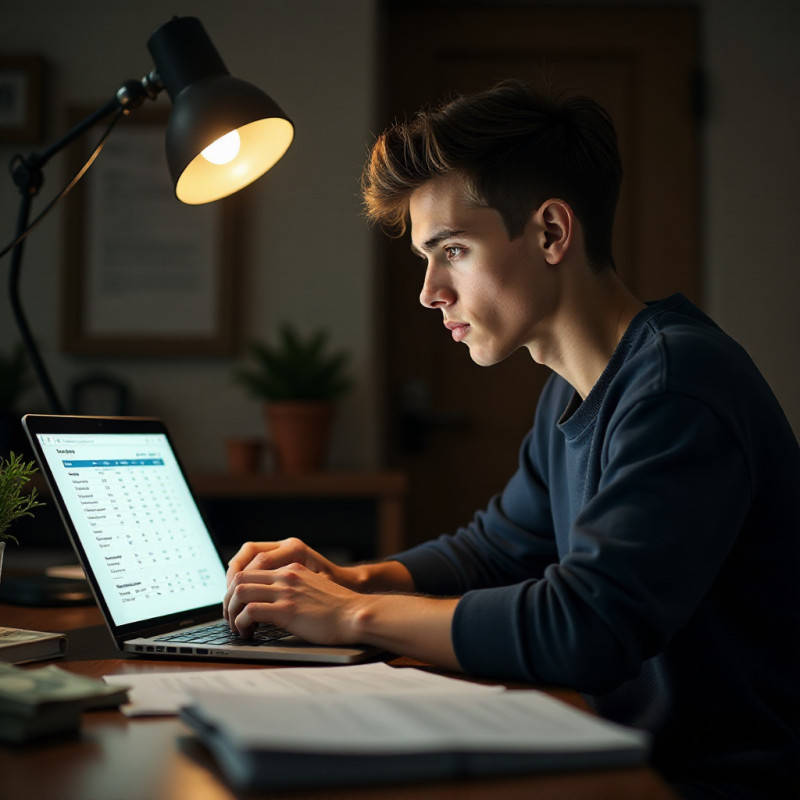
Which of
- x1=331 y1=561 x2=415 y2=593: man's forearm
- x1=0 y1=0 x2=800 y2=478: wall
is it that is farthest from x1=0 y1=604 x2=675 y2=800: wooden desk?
x1=0 y1=0 x2=800 y2=478: wall

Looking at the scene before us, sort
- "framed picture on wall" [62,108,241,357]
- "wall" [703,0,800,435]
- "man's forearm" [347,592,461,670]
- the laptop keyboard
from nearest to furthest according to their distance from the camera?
"man's forearm" [347,592,461,670] < the laptop keyboard < "framed picture on wall" [62,108,241,357] < "wall" [703,0,800,435]

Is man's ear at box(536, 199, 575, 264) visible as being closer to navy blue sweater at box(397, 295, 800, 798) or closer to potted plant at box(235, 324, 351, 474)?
navy blue sweater at box(397, 295, 800, 798)

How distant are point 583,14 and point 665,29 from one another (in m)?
0.27

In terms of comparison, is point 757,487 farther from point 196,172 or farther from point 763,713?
point 196,172

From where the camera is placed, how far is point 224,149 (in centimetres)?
131

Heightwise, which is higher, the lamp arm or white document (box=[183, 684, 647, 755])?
the lamp arm

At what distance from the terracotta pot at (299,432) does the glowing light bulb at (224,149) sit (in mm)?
1136

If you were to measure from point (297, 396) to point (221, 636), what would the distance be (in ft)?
4.89

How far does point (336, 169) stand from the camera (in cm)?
265

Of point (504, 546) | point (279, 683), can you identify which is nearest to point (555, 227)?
point (504, 546)


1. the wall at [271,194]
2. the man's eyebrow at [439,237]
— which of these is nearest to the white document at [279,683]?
the man's eyebrow at [439,237]

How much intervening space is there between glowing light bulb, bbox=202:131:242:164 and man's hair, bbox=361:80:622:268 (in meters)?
0.22

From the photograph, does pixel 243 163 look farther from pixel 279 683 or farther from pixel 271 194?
pixel 271 194

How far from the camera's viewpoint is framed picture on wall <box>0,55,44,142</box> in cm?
263
